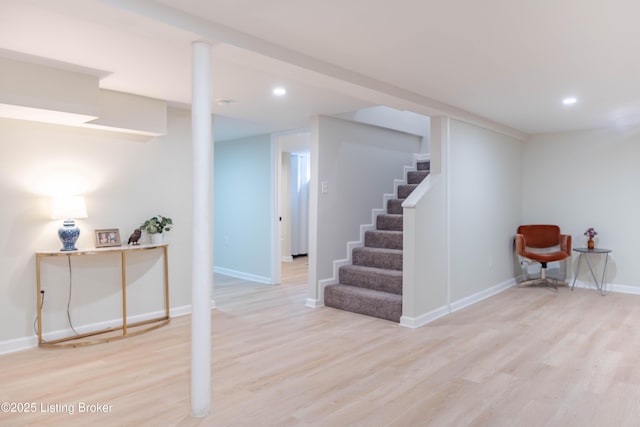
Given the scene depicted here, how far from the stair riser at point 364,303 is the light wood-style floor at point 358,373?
0.13m

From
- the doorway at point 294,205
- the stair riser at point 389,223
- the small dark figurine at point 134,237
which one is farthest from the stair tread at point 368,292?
the doorway at point 294,205

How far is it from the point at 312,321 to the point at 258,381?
58.3 inches

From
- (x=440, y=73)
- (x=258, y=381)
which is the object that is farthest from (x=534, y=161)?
(x=258, y=381)

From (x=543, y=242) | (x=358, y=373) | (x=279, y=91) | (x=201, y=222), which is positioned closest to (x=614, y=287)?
(x=543, y=242)

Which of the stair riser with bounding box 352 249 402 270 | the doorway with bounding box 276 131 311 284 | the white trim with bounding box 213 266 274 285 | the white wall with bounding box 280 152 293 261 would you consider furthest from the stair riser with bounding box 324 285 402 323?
the white wall with bounding box 280 152 293 261

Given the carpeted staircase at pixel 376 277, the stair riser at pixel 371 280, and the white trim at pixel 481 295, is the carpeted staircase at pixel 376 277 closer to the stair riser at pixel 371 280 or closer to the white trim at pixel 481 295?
the stair riser at pixel 371 280

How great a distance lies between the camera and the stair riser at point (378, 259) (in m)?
4.83

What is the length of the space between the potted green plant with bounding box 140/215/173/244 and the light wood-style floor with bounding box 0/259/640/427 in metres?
0.87

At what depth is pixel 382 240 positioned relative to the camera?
526 centimetres

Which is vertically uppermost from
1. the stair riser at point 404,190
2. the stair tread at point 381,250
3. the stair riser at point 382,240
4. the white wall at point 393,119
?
the white wall at point 393,119

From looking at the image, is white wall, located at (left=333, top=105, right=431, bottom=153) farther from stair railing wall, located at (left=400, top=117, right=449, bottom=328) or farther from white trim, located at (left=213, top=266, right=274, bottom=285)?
white trim, located at (left=213, top=266, right=274, bottom=285)

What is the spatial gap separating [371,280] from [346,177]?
1.31 metres

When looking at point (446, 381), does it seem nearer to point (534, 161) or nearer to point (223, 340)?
point (223, 340)

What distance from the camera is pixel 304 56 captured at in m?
2.83
